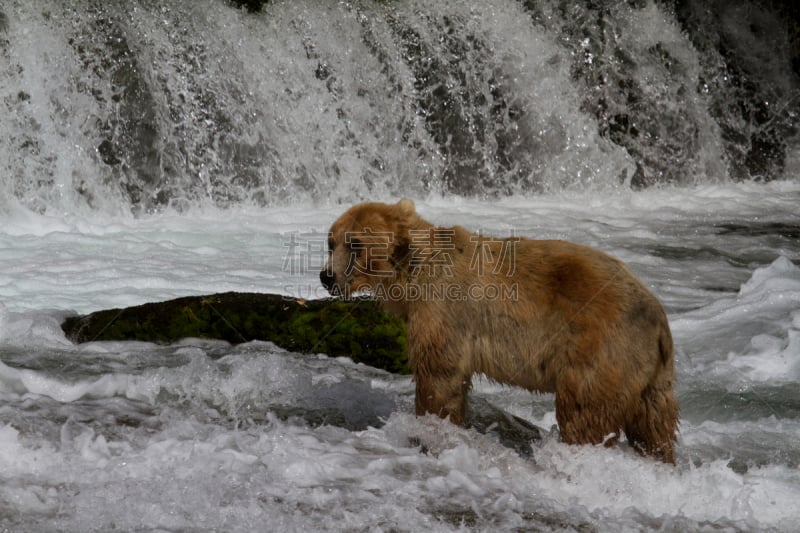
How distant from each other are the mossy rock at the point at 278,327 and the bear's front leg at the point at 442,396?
64.9 inches

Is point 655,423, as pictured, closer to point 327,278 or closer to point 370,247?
point 370,247

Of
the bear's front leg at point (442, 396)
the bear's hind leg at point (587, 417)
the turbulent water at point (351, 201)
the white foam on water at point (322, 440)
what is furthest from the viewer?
the bear's front leg at point (442, 396)

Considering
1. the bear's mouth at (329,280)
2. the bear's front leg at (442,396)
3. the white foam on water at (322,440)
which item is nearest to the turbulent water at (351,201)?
the white foam on water at (322,440)

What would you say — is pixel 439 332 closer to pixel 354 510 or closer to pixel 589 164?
pixel 354 510

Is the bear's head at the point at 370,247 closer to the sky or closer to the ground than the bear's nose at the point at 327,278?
closer to the sky

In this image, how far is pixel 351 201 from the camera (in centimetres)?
1415

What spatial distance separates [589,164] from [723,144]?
319cm

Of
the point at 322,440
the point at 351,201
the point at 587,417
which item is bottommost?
the point at 322,440

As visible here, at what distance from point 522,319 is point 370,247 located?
88 cm

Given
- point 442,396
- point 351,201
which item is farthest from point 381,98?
point 442,396

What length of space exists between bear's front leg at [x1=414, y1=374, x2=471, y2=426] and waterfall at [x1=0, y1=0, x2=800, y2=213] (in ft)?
28.1

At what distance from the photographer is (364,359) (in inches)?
269

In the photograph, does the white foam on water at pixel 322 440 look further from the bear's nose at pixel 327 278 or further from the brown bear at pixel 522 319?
the bear's nose at pixel 327 278

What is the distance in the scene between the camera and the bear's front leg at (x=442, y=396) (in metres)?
5.08
